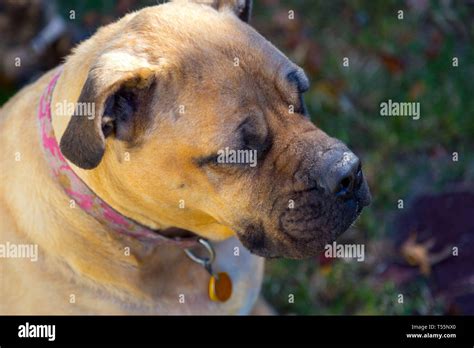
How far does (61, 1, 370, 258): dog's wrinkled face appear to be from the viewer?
104 inches

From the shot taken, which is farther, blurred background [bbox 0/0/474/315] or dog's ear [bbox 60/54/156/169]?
blurred background [bbox 0/0/474/315]

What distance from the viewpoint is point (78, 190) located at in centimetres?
285

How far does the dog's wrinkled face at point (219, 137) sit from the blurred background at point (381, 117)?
1326mm

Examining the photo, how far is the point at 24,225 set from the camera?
302 centimetres

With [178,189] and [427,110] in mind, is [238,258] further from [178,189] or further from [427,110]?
[427,110]

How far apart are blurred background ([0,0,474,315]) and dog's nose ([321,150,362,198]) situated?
137 centimetres

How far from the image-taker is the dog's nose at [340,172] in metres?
2.67

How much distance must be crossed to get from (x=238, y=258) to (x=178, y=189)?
26.9 inches

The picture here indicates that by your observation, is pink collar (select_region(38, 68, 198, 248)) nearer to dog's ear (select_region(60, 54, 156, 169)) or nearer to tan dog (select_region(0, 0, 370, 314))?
tan dog (select_region(0, 0, 370, 314))
